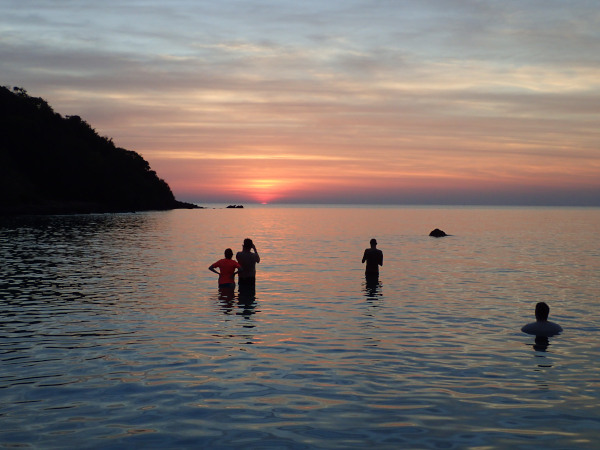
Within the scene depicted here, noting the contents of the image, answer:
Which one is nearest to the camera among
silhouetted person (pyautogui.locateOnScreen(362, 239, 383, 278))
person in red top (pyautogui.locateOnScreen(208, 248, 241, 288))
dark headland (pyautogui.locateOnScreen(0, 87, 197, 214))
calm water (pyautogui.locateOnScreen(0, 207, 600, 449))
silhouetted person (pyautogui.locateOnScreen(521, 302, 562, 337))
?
calm water (pyautogui.locateOnScreen(0, 207, 600, 449))

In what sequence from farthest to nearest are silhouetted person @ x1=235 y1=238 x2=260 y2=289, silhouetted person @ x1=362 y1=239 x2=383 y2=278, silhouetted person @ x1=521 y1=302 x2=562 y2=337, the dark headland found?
the dark headland, silhouetted person @ x1=362 y1=239 x2=383 y2=278, silhouetted person @ x1=235 y1=238 x2=260 y2=289, silhouetted person @ x1=521 y1=302 x2=562 y2=337

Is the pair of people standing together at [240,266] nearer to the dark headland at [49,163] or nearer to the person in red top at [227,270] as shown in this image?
the person in red top at [227,270]

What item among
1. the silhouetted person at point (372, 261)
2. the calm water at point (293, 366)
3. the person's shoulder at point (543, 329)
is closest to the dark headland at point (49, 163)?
the silhouetted person at point (372, 261)

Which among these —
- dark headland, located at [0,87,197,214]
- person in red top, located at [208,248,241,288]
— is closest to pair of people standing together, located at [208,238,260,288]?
person in red top, located at [208,248,241,288]

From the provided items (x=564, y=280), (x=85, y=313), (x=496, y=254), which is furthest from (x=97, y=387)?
(x=496, y=254)

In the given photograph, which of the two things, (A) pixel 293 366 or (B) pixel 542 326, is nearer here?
(A) pixel 293 366

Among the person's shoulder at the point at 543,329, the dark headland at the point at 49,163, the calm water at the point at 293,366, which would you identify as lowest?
the calm water at the point at 293,366

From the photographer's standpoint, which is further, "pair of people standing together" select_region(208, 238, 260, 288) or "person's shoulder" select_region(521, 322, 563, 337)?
"pair of people standing together" select_region(208, 238, 260, 288)

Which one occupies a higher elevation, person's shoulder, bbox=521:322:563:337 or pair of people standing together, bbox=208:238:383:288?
pair of people standing together, bbox=208:238:383:288

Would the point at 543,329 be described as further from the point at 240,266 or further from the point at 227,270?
the point at 227,270

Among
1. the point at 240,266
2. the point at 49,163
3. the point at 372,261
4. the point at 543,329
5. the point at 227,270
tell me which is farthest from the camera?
the point at 49,163

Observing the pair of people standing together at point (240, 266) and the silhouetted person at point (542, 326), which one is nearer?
the silhouetted person at point (542, 326)

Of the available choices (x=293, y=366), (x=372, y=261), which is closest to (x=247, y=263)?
(x=372, y=261)

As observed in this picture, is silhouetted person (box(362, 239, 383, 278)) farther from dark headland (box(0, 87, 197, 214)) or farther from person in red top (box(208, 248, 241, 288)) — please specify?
dark headland (box(0, 87, 197, 214))
